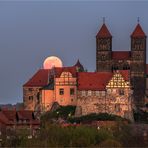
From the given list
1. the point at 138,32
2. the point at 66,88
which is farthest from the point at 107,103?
the point at 138,32

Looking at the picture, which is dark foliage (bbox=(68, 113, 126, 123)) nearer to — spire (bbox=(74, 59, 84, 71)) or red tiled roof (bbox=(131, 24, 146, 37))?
red tiled roof (bbox=(131, 24, 146, 37))

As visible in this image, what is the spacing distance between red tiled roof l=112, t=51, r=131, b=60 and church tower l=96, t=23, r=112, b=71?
639 millimetres

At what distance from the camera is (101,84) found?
15500 cm

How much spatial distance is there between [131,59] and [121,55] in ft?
3.86

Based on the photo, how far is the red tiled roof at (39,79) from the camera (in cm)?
16075

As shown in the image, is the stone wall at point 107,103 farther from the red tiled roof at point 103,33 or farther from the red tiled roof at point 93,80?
the red tiled roof at point 103,33

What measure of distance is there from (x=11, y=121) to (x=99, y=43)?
27.6 metres

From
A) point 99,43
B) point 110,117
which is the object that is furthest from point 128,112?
point 99,43

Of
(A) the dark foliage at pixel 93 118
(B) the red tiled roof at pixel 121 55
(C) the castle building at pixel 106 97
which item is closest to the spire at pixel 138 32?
(B) the red tiled roof at pixel 121 55

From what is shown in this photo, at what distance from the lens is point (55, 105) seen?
154500 mm

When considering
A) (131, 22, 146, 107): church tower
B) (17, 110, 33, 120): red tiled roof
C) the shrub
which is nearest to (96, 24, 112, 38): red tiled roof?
(131, 22, 146, 107): church tower

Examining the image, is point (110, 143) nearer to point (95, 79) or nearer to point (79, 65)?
point (95, 79)

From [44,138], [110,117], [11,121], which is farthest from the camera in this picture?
[110,117]

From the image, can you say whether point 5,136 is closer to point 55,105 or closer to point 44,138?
point 44,138
